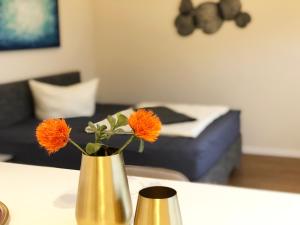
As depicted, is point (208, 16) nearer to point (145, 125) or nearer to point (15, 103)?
point (15, 103)

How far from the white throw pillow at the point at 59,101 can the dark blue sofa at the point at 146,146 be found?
0.30 ft

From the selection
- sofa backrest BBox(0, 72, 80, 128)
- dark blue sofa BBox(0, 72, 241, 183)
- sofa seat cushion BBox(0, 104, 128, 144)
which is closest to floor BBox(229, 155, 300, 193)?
dark blue sofa BBox(0, 72, 241, 183)

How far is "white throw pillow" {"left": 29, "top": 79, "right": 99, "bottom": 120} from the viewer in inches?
138

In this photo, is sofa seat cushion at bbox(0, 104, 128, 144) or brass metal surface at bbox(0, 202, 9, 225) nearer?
brass metal surface at bbox(0, 202, 9, 225)

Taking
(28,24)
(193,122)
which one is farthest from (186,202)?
(28,24)

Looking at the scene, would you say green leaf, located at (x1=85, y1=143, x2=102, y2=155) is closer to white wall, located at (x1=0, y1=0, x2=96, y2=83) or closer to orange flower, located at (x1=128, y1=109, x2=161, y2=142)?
orange flower, located at (x1=128, y1=109, x2=161, y2=142)

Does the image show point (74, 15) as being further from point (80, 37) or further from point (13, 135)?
point (13, 135)

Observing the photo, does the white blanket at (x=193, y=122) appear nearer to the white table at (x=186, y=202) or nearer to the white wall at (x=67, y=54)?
the white wall at (x=67, y=54)

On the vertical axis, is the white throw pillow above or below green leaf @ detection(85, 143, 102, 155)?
below

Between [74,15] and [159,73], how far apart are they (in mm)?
1091

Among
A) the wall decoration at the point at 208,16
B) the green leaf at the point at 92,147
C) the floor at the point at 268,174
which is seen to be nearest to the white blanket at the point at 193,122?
the floor at the point at 268,174

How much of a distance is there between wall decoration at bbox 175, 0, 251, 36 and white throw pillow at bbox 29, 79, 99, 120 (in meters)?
1.39

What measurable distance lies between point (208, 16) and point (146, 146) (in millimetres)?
2071

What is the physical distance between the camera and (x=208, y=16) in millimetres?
4285
